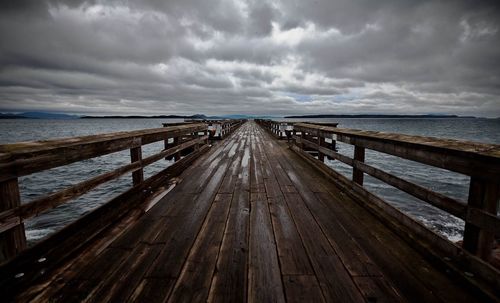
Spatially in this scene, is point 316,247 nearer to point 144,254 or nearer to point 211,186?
point 144,254

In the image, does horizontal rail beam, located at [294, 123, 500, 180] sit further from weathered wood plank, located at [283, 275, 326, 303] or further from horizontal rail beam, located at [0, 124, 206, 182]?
horizontal rail beam, located at [0, 124, 206, 182]

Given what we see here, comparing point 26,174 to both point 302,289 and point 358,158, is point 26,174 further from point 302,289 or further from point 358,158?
point 358,158

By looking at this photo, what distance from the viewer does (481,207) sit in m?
2.01

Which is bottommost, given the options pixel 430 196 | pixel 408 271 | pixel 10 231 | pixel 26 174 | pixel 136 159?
pixel 408 271

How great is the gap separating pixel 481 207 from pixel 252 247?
2.17 m

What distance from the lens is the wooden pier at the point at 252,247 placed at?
1964 millimetres

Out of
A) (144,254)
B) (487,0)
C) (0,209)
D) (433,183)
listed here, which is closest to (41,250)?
(0,209)

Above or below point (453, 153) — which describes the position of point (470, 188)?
below

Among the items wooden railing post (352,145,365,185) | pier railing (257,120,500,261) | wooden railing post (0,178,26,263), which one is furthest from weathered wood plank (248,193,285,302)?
wooden railing post (0,178,26,263)

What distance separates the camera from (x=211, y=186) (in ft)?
16.9

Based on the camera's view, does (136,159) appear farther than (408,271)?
Yes

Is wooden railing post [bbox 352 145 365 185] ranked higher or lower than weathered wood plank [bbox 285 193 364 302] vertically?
higher

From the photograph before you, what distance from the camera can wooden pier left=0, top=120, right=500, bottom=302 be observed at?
1964mm

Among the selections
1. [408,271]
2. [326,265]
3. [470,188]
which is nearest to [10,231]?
[326,265]
